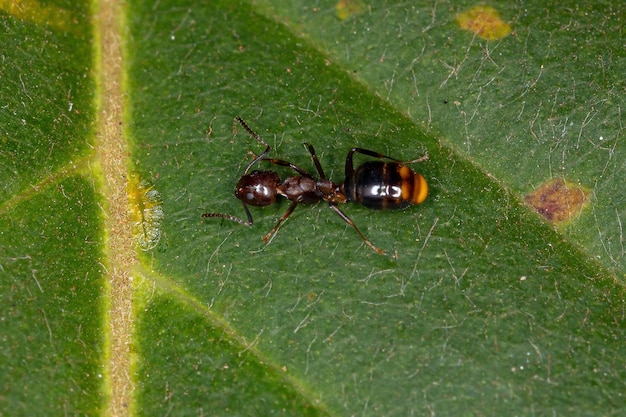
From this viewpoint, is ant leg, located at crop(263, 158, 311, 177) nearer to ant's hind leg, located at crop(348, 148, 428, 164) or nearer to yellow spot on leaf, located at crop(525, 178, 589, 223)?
ant's hind leg, located at crop(348, 148, 428, 164)

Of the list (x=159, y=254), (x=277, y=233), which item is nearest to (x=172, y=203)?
(x=159, y=254)

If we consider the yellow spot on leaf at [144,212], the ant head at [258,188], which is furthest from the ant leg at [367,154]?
the yellow spot on leaf at [144,212]

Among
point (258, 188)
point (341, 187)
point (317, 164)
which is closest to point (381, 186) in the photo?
point (341, 187)

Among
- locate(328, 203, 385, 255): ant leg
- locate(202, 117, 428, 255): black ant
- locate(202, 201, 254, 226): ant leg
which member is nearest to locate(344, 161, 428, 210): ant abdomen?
locate(202, 117, 428, 255): black ant

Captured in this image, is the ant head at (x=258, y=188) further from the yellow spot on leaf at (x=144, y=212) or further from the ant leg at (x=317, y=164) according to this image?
the yellow spot on leaf at (x=144, y=212)

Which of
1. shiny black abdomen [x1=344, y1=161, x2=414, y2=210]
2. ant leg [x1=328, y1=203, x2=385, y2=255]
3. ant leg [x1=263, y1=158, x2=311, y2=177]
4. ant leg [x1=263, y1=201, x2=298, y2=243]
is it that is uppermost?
shiny black abdomen [x1=344, y1=161, x2=414, y2=210]

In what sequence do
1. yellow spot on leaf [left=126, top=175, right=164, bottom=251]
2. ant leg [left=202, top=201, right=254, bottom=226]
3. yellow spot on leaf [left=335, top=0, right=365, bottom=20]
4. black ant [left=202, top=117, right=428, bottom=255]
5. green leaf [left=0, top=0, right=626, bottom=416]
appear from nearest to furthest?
green leaf [left=0, top=0, right=626, bottom=416] → black ant [left=202, top=117, right=428, bottom=255] → yellow spot on leaf [left=126, top=175, right=164, bottom=251] → ant leg [left=202, top=201, right=254, bottom=226] → yellow spot on leaf [left=335, top=0, right=365, bottom=20]
